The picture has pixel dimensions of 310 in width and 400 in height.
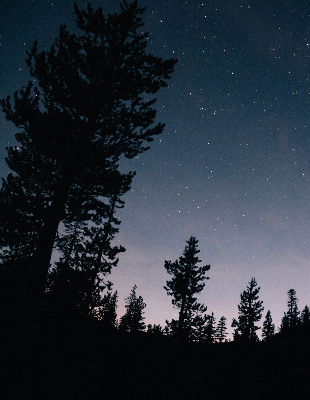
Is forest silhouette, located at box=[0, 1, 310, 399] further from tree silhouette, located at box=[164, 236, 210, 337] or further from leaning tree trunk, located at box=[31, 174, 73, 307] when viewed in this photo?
tree silhouette, located at box=[164, 236, 210, 337]

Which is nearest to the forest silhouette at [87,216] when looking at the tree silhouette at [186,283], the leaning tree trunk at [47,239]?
the leaning tree trunk at [47,239]

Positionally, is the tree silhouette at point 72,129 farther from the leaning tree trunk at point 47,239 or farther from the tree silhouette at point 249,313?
the tree silhouette at point 249,313

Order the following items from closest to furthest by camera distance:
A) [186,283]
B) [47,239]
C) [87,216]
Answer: [47,239] → [87,216] → [186,283]

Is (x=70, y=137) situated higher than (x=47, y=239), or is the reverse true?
(x=70, y=137)

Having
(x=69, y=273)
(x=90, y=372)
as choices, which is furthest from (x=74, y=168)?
(x=69, y=273)

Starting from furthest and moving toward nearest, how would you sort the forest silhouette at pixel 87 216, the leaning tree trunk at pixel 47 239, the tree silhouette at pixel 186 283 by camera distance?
the tree silhouette at pixel 186 283 → the leaning tree trunk at pixel 47 239 → the forest silhouette at pixel 87 216

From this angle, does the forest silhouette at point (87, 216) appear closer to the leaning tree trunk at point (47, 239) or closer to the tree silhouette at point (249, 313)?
the leaning tree trunk at point (47, 239)

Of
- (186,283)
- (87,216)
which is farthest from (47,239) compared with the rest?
(186,283)

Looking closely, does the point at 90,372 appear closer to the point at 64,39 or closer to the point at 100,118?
the point at 100,118

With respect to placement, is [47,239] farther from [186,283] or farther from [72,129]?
[186,283]

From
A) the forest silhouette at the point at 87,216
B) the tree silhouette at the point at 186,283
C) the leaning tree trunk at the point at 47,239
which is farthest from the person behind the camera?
the tree silhouette at the point at 186,283

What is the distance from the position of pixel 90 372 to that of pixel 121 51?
37.0 feet

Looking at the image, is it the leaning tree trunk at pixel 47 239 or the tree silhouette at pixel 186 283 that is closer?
the leaning tree trunk at pixel 47 239

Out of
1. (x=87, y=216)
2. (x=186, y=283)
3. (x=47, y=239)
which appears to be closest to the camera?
(x=47, y=239)
